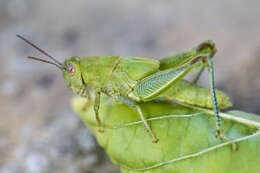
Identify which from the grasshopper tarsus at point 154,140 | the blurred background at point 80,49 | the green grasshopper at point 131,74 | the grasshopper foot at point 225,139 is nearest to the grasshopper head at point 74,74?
the green grasshopper at point 131,74

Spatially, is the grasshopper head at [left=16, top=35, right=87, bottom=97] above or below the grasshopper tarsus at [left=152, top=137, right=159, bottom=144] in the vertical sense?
above

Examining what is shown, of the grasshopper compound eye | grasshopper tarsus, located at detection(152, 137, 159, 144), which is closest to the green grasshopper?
the grasshopper compound eye

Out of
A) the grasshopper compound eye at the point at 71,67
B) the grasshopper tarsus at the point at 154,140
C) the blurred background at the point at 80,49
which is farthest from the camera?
the blurred background at the point at 80,49

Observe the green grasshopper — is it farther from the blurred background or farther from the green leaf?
the blurred background

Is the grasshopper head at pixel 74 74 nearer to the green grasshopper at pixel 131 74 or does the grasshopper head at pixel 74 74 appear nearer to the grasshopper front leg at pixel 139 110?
the green grasshopper at pixel 131 74

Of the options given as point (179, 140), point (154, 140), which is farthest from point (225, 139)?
point (154, 140)

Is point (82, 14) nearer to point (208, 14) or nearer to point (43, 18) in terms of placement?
point (43, 18)
